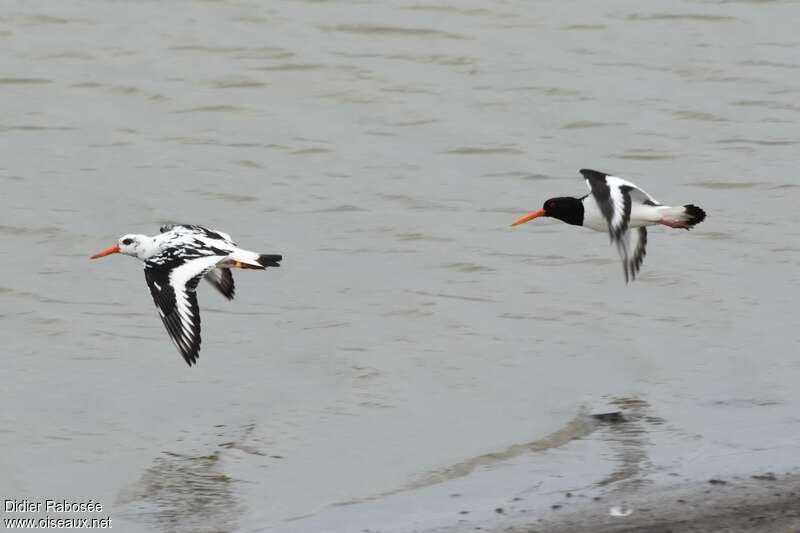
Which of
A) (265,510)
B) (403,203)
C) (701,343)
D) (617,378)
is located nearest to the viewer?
(265,510)

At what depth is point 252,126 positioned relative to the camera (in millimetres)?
13289

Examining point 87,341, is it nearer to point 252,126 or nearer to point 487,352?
point 487,352

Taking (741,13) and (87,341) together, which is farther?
(741,13)

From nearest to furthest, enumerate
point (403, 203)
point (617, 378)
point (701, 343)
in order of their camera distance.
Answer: point (617, 378) < point (701, 343) < point (403, 203)

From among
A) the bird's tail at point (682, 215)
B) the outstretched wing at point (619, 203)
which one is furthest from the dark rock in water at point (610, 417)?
the bird's tail at point (682, 215)

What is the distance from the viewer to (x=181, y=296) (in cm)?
824

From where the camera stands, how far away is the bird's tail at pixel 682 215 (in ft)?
28.7

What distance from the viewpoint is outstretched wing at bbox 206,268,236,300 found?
9.25 m

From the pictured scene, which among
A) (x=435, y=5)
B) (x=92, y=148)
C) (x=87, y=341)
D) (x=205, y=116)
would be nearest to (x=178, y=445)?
(x=87, y=341)

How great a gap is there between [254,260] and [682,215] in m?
2.56

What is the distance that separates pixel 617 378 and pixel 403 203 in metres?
3.72

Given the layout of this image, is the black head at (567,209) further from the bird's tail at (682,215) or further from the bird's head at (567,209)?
the bird's tail at (682,215)

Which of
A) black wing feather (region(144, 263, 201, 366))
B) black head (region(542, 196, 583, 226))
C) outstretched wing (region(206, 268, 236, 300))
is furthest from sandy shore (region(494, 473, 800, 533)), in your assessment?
outstretched wing (region(206, 268, 236, 300))

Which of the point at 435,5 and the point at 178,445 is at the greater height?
the point at 435,5
